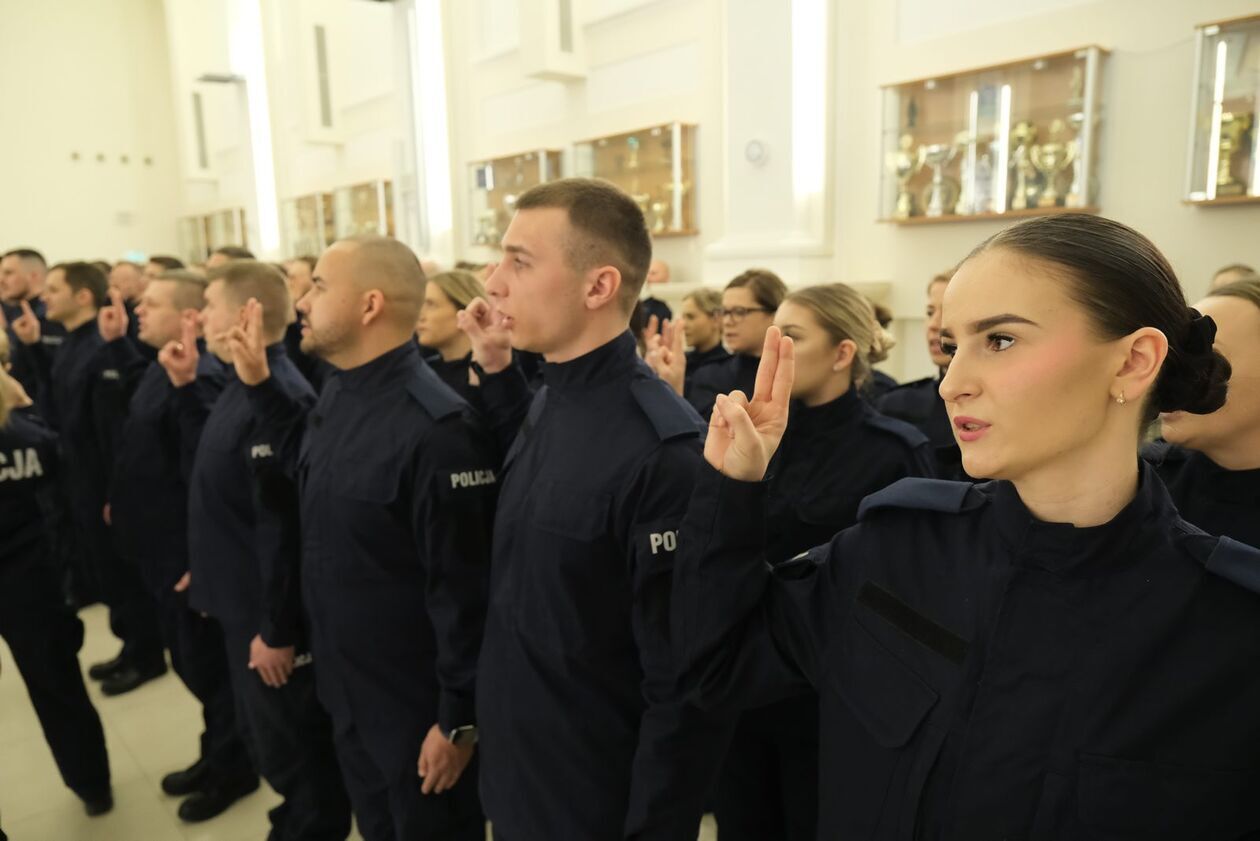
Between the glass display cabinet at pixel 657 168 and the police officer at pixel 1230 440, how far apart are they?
17.7 feet

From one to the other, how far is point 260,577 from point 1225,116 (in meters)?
4.63

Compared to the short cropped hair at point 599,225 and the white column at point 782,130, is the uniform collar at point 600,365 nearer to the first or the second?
the short cropped hair at point 599,225

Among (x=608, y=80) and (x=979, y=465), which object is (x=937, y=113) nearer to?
(x=608, y=80)

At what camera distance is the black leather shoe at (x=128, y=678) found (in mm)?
3764

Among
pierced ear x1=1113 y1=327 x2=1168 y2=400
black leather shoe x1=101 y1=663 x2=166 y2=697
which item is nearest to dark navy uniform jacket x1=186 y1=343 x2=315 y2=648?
black leather shoe x1=101 y1=663 x2=166 y2=697

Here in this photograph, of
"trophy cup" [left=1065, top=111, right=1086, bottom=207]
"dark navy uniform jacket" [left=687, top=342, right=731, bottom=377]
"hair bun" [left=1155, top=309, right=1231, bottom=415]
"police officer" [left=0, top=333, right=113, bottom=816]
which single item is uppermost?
"trophy cup" [left=1065, top=111, right=1086, bottom=207]

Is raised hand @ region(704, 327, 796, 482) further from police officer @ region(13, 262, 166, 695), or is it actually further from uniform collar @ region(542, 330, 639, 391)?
police officer @ region(13, 262, 166, 695)

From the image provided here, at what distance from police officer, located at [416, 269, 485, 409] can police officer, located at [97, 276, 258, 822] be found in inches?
31.9

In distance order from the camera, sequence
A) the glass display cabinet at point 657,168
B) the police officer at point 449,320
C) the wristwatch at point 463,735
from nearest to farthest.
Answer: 1. the wristwatch at point 463,735
2. the police officer at point 449,320
3. the glass display cabinet at point 657,168

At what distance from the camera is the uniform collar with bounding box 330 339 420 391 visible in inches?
83.8

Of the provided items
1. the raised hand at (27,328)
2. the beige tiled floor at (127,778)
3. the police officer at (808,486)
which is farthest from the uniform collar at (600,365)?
the raised hand at (27,328)

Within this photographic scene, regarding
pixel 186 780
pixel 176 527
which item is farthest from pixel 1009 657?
pixel 176 527

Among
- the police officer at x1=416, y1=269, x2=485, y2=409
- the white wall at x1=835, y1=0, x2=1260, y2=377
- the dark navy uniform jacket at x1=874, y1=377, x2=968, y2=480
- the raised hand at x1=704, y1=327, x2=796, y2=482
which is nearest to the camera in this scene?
the raised hand at x1=704, y1=327, x2=796, y2=482

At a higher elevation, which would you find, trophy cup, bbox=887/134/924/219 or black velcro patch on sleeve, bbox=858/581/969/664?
trophy cup, bbox=887/134/924/219
